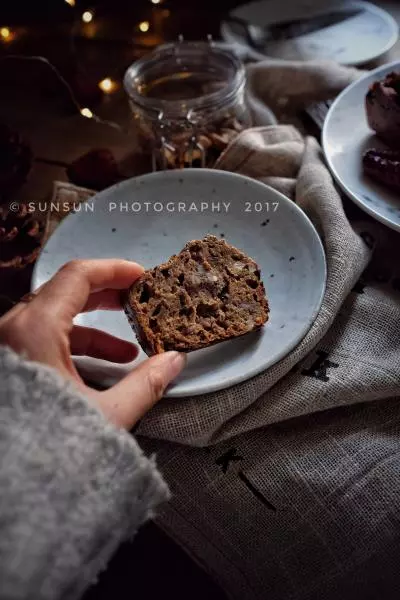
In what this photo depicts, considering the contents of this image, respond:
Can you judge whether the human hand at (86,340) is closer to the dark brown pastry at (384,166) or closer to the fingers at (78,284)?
the fingers at (78,284)

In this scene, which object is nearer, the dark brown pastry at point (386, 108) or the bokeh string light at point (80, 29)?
the dark brown pastry at point (386, 108)

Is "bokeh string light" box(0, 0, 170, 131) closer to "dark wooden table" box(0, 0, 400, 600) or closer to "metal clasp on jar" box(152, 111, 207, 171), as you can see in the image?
"dark wooden table" box(0, 0, 400, 600)

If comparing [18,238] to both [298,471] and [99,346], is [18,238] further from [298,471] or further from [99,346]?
[298,471]

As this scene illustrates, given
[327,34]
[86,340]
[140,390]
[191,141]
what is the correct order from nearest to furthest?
[140,390], [86,340], [191,141], [327,34]

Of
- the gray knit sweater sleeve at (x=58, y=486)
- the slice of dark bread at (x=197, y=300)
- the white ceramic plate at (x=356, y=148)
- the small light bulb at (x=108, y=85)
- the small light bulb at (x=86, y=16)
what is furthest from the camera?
the small light bulb at (x=86, y=16)

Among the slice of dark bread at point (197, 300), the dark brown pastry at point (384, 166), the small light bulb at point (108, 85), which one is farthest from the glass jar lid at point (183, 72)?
the slice of dark bread at point (197, 300)

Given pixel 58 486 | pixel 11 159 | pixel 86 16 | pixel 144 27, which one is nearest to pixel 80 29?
pixel 86 16
